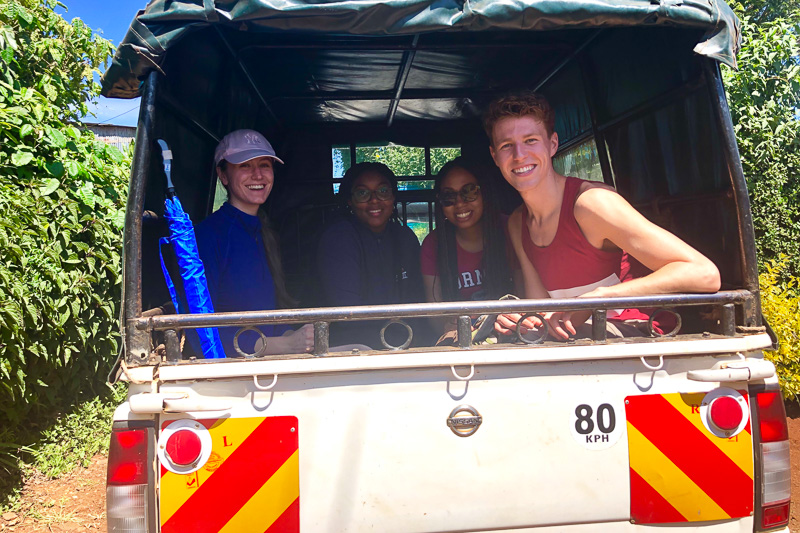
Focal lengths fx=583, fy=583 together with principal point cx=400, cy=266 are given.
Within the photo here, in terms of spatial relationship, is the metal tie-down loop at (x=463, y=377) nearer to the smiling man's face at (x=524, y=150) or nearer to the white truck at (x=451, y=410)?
the white truck at (x=451, y=410)

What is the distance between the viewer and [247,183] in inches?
116

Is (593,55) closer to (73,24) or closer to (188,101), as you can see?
(188,101)

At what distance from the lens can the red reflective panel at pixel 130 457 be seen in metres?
1.74

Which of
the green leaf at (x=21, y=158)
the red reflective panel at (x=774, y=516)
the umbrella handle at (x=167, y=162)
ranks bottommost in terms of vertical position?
the red reflective panel at (x=774, y=516)

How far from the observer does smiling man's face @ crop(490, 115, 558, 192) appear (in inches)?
104

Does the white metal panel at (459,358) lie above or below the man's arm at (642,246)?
below

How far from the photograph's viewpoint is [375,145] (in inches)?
171

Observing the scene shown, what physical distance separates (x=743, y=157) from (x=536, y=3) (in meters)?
4.58

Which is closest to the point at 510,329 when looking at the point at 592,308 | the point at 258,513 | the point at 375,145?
the point at 592,308

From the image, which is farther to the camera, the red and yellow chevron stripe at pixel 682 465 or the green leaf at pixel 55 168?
the green leaf at pixel 55 168

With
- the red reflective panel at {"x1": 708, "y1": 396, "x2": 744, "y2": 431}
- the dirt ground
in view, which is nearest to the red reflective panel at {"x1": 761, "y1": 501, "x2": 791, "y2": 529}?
the red reflective panel at {"x1": 708, "y1": 396, "x2": 744, "y2": 431}

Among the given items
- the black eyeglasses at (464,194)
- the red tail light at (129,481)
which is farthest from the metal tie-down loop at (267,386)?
the black eyeglasses at (464,194)

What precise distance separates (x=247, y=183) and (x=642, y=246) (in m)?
1.88

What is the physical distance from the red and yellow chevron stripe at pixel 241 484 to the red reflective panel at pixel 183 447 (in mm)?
42
